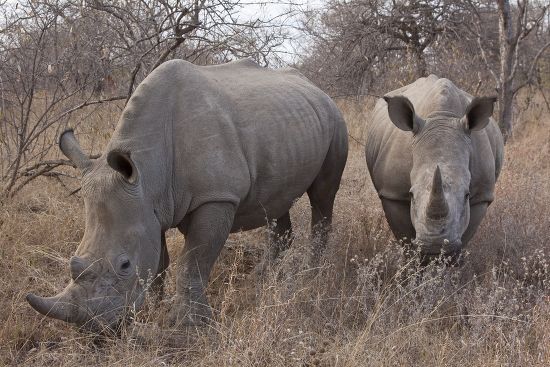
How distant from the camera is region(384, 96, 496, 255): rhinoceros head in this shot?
398 centimetres

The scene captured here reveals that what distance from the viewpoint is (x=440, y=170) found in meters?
4.09

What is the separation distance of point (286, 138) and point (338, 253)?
1214 mm

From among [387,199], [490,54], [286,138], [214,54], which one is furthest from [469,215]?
[490,54]

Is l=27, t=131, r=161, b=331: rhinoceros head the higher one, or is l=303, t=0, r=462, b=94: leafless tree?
l=303, t=0, r=462, b=94: leafless tree

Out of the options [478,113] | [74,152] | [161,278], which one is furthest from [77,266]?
[478,113]

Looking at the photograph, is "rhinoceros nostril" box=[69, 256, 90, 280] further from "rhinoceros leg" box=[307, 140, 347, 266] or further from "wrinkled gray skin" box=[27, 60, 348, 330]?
"rhinoceros leg" box=[307, 140, 347, 266]

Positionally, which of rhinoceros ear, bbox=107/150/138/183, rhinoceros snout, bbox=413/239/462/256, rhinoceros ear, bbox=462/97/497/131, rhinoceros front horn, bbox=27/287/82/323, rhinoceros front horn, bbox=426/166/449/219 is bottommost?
rhinoceros front horn, bbox=27/287/82/323

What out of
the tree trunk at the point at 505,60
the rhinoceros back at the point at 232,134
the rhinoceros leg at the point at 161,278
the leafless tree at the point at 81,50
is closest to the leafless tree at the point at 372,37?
the tree trunk at the point at 505,60

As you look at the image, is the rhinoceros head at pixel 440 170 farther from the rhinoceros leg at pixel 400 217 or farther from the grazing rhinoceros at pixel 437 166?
the rhinoceros leg at pixel 400 217

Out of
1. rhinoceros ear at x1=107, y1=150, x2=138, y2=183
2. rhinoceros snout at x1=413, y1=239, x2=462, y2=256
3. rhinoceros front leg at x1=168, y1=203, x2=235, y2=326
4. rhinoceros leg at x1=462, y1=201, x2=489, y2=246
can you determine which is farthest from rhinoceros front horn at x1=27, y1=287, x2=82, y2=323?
rhinoceros leg at x1=462, y1=201, x2=489, y2=246

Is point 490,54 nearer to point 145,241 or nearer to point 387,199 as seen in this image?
point 387,199

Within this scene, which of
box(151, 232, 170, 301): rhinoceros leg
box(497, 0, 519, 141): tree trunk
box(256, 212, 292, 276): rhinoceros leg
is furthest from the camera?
box(497, 0, 519, 141): tree trunk

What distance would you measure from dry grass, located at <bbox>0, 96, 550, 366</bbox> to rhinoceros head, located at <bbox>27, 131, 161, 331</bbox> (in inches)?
6.8

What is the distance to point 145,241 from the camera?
370 cm
